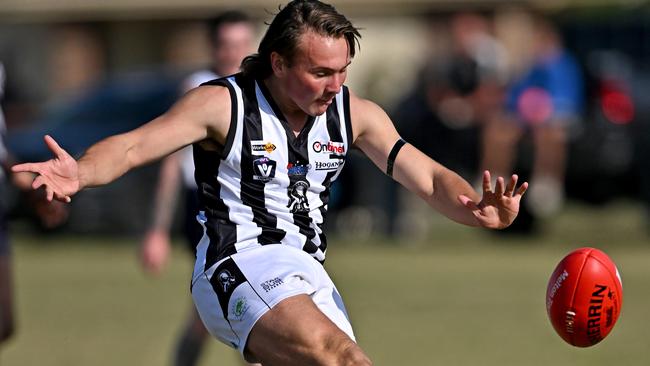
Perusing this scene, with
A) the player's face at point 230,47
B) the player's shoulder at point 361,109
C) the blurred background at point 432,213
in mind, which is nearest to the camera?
the player's shoulder at point 361,109

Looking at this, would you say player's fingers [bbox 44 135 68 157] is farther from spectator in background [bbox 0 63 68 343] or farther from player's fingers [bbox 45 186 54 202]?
spectator in background [bbox 0 63 68 343]

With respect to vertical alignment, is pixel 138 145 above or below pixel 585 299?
above

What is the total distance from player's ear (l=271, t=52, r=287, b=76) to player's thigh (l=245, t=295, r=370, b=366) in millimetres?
960

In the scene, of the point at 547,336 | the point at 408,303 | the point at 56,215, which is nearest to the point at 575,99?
the point at 408,303

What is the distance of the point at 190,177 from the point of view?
799cm

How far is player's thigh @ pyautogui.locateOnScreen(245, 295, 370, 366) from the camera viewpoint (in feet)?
16.5

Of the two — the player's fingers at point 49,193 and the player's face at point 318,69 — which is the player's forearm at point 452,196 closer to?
the player's face at point 318,69

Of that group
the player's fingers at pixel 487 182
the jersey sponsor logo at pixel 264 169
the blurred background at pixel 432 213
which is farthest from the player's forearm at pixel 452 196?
the blurred background at pixel 432 213

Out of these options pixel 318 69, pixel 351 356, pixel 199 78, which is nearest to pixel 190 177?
pixel 199 78

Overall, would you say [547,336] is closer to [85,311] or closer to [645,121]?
[85,311]

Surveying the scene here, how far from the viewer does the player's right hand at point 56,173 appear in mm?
4918

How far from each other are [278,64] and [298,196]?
1.85 feet

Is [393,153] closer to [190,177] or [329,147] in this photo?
[329,147]

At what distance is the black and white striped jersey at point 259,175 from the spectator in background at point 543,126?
32.6 ft
